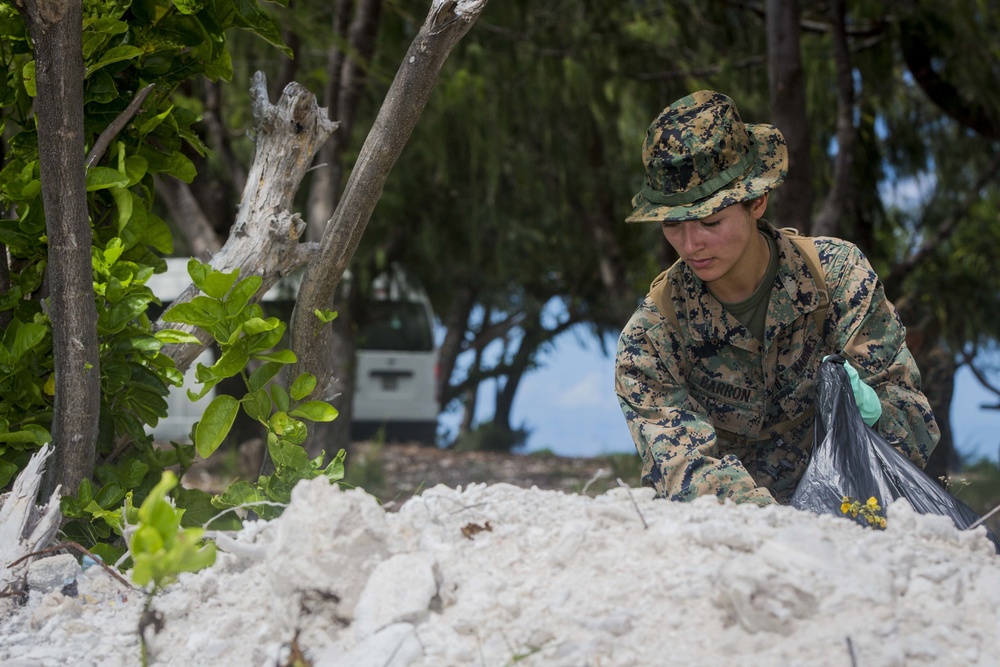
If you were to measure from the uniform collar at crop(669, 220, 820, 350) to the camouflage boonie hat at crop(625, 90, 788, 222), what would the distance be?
8.4 inches

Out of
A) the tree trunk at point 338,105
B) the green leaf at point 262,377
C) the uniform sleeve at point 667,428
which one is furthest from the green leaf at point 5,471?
the tree trunk at point 338,105

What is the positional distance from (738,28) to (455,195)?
286cm

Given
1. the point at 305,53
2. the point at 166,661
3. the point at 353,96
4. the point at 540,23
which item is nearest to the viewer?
the point at 166,661

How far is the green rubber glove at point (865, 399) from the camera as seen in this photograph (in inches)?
91.5

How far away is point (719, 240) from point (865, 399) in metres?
0.47

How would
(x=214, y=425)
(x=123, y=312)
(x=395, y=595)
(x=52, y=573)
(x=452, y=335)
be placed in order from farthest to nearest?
1. (x=452, y=335)
2. (x=123, y=312)
3. (x=214, y=425)
4. (x=52, y=573)
5. (x=395, y=595)

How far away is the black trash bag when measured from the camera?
2.16 meters

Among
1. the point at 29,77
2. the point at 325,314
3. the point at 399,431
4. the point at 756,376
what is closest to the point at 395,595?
the point at 325,314

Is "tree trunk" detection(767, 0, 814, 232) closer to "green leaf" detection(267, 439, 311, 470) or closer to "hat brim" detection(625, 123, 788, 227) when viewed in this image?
"hat brim" detection(625, 123, 788, 227)

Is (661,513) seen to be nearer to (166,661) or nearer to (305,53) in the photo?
(166,661)

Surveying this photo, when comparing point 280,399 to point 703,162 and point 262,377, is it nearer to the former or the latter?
point 262,377

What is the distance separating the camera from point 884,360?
7.94 feet

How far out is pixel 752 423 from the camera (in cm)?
268

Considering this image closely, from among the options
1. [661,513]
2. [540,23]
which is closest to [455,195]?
[540,23]
